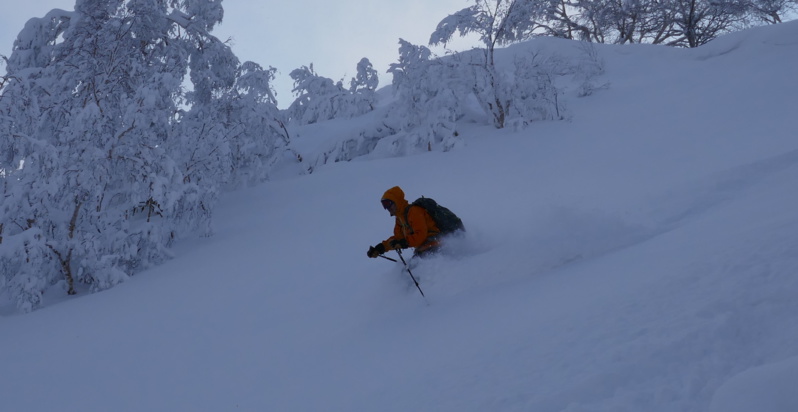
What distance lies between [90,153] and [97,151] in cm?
17

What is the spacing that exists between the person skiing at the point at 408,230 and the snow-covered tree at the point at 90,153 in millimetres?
6344

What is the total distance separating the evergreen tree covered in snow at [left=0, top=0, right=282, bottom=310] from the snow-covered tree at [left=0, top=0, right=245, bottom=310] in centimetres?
2

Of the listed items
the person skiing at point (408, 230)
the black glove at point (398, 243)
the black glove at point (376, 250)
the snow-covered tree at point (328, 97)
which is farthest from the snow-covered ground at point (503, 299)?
the snow-covered tree at point (328, 97)

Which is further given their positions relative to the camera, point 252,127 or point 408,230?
point 252,127

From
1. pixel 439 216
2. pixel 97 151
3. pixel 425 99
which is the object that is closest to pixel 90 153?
pixel 97 151

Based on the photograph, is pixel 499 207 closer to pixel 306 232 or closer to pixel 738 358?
pixel 306 232

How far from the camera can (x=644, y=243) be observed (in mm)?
5273

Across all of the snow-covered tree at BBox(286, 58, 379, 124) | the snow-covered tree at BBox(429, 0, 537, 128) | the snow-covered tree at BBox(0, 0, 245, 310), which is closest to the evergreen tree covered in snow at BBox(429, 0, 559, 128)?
the snow-covered tree at BBox(429, 0, 537, 128)

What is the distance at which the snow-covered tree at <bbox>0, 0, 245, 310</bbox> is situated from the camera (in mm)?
9508

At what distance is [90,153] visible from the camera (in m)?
10.3

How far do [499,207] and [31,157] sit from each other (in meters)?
8.03

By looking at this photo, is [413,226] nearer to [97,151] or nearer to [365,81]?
[97,151]

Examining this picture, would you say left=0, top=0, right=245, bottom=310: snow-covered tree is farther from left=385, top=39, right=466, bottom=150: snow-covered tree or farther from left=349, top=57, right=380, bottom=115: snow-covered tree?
left=349, top=57, right=380, bottom=115: snow-covered tree

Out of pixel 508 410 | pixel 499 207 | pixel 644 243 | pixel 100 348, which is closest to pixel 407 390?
pixel 508 410
